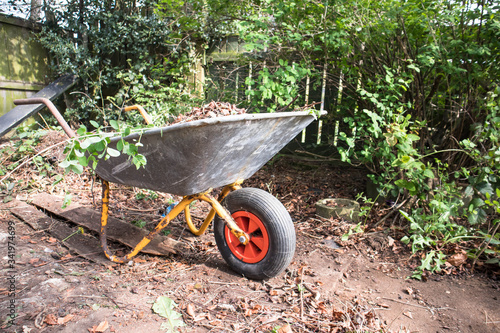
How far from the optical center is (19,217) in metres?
2.77

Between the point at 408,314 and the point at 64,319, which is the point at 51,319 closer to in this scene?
the point at 64,319

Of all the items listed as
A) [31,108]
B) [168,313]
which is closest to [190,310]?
[168,313]

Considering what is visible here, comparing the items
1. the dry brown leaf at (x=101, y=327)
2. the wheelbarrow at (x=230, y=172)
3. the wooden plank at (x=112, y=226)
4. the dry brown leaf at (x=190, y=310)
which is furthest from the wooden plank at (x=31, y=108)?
the dry brown leaf at (x=190, y=310)

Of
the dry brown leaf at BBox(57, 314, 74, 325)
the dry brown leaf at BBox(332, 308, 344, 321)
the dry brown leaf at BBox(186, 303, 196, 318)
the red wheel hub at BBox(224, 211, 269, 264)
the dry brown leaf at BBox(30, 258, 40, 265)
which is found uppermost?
the red wheel hub at BBox(224, 211, 269, 264)

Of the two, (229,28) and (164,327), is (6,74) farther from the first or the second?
(164,327)

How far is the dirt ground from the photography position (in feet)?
4.96

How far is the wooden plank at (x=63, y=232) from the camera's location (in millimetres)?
2232

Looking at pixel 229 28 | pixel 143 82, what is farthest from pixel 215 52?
pixel 143 82

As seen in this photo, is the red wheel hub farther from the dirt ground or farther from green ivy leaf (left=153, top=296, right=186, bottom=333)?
green ivy leaf (left=153, top=296, right=186, bottom=333)

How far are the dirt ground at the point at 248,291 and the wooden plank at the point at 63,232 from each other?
0.05m

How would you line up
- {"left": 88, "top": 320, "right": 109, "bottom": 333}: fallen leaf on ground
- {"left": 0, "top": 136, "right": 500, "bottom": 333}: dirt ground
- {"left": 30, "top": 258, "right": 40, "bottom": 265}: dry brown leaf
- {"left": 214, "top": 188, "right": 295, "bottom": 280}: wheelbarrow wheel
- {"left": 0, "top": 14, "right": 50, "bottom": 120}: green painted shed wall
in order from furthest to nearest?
1. {"left": 0, "top": 14, "right": 50, "bottom": 120}: green painted shed wall
2. {"left": 30, "top": 258, "right": 40, "bottom": 265}: dry brown leaf
3. {"left": 214, "top": 188, "right": 295, "bottom": 280}: wheelbarrow wheel
4. {"left": 0, "top": 136, "right": 500, "bottom": 333}: dirt ground
5. {"left": 88, "top": 320, "right": 109, "bottom": 333}: fallen leaf on ground

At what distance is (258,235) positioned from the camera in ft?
6.30

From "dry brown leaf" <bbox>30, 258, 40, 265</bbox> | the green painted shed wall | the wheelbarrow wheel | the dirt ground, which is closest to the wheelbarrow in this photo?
the wheelbarrow wheel

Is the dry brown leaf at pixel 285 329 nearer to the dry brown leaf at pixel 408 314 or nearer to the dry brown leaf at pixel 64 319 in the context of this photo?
the dry brown leaf at pixel 408 314
